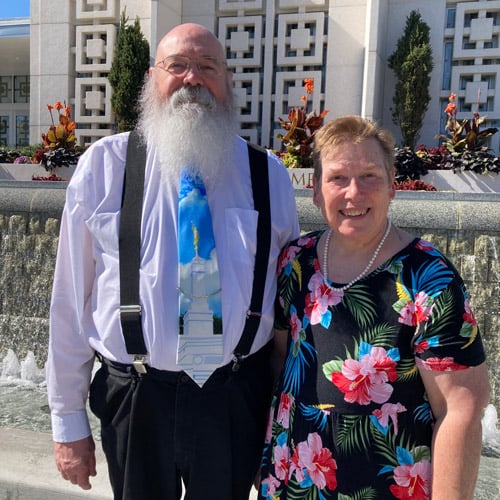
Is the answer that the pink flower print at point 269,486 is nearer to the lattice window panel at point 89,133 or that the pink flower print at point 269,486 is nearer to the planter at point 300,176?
the planter at point 300,176

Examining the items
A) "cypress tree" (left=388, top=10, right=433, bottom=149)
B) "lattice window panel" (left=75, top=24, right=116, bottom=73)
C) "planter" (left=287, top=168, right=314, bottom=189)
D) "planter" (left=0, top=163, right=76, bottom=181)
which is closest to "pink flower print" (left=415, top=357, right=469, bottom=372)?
"planter" (left=287, top=168, right=314, bottom=189)

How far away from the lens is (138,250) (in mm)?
1496

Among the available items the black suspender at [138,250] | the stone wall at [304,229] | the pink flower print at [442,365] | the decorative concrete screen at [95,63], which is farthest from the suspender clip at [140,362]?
the decorative concrete screen at [95,63]

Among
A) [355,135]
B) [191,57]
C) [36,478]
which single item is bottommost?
[36,478]

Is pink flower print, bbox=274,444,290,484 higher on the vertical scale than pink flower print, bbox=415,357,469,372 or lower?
lower

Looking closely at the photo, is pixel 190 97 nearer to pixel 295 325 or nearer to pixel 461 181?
pixel 295 325

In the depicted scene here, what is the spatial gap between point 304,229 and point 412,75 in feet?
26.2

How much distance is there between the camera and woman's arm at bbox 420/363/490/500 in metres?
1.20

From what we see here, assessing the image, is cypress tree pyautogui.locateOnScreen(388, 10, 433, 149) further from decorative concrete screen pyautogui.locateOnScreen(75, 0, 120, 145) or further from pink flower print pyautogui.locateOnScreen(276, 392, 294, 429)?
pink flower print pyautogui.locateOnScreen(276, 392, 294, 429)

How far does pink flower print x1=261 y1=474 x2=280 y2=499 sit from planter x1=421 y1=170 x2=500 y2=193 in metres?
6.71

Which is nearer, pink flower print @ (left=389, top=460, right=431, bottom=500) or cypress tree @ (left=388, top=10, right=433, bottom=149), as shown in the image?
pink flower print @ (left=389, top=460, right=431, bottom=500)

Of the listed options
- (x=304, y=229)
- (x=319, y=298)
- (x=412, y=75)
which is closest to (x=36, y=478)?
(x=319, y=298)

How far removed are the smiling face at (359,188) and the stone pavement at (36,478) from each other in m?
1.15

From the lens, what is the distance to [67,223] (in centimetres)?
158
